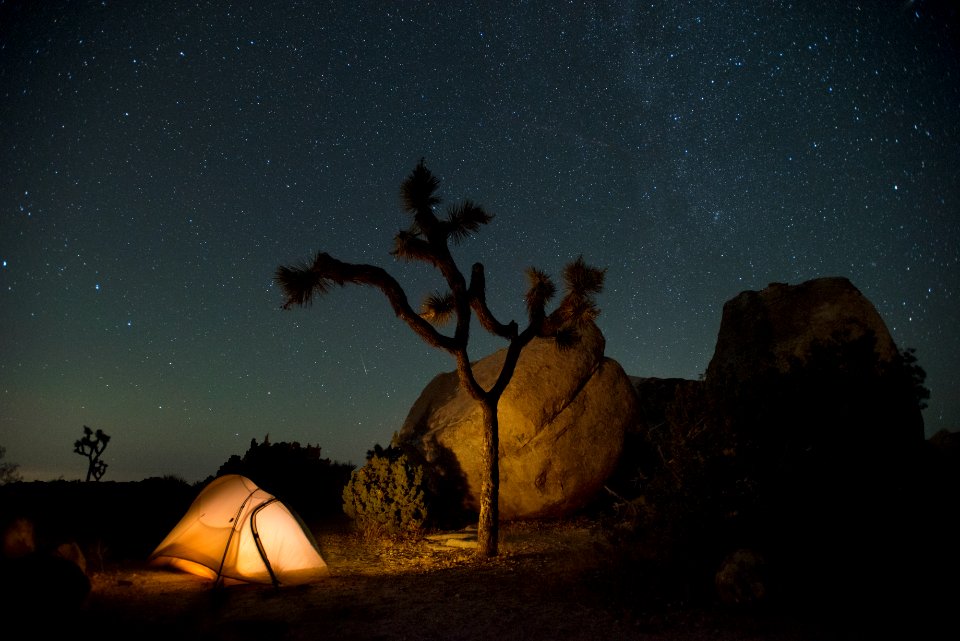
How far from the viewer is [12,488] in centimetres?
1488

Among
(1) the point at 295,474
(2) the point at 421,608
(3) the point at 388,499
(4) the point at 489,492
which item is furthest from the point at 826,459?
(1) the point at 295,474

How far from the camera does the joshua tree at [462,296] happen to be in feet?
31.4

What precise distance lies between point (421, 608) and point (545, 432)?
709 cm

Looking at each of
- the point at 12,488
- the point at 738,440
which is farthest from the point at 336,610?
the point at 12,488

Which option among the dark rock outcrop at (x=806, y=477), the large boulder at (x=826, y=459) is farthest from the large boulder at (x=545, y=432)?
the large boulder at (x=826, y=459)

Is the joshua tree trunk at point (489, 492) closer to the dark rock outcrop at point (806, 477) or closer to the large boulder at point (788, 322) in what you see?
the dark rock outcrop at point (806, 477)

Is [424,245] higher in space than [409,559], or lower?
higher

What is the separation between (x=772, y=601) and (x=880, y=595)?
1114 mm

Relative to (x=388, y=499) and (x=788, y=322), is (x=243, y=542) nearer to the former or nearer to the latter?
(x=388, y=499)

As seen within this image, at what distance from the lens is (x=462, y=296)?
1010 cm

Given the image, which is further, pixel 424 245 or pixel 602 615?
pixel 424 245

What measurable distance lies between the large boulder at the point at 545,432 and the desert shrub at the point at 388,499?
2.22 m

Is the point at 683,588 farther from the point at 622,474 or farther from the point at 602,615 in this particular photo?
the point at 622,474

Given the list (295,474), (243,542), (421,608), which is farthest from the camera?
(295,474)
